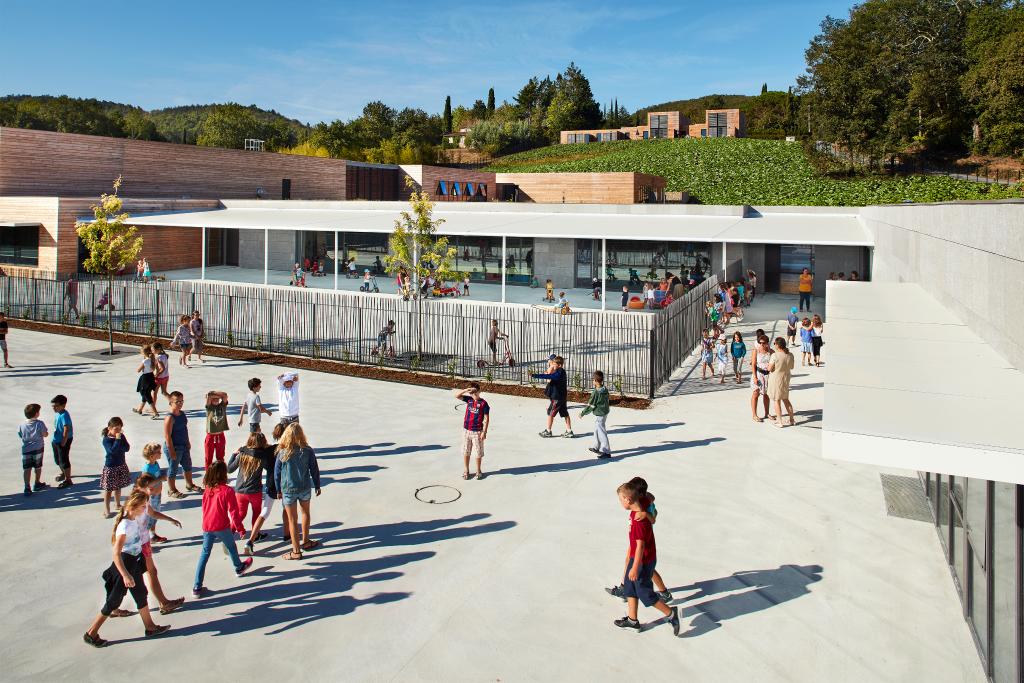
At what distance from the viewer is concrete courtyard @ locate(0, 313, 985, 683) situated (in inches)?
246

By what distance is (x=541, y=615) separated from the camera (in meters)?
6.99

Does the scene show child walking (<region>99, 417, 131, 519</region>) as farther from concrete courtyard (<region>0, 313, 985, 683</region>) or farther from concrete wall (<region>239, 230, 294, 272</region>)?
concrete wall (<region>239, 230, 294, 272</region>)

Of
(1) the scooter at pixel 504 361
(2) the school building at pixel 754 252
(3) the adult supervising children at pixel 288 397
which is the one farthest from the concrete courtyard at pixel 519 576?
(1) the scooter at pixel 504 361

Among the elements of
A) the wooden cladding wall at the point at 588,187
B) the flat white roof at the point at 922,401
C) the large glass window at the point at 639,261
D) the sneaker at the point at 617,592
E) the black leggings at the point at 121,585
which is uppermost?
the wooden cladding wall at the point at 588,187

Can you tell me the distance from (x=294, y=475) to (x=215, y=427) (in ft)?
8.50

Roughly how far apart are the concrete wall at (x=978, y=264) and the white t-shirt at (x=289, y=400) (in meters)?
8.25

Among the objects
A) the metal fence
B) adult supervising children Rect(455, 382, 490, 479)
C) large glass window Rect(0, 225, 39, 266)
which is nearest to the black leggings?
adult supervising children Rect(455, 382, 490, 479)

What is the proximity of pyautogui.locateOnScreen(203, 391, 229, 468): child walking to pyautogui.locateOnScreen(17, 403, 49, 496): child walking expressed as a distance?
6.43ft

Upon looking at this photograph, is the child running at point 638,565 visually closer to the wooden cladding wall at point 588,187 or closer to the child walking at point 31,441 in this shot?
the child walking at point 31,441

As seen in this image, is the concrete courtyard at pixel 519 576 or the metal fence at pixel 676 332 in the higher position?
the metal fence at pixel 676 332

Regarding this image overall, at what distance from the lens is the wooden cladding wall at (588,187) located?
43500 mm

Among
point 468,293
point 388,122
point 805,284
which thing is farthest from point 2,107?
point 805,284

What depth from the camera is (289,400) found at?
10.5 metres

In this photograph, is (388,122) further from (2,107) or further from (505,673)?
(505,673)
